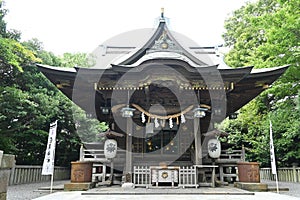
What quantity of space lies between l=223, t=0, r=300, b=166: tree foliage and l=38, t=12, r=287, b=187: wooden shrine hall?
2698 mm

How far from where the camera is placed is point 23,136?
12.7 m

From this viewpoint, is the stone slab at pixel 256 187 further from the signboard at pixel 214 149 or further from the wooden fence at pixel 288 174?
the wooden fence at pixel 288 174

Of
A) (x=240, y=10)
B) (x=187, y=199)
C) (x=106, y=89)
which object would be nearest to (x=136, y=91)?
(x=106, y=89)

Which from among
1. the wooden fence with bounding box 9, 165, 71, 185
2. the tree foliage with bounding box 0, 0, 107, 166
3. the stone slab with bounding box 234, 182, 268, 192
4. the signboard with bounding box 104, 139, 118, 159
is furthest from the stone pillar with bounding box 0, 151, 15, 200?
the wooden fence with bounding box 9, 165, 71, 185

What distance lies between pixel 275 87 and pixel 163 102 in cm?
557

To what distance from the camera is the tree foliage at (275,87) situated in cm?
1084

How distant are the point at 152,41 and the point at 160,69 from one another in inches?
106

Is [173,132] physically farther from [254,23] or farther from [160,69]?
[254,23]

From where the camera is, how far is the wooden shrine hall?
8.36m

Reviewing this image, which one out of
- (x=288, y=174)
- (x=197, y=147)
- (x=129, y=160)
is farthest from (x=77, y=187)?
(x=288, y=174)

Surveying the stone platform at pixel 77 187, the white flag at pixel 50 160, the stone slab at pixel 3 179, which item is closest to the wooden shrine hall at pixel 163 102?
the stone platform at pixel 77 187

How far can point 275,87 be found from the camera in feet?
38.5

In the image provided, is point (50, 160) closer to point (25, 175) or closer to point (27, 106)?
point (27, 106)

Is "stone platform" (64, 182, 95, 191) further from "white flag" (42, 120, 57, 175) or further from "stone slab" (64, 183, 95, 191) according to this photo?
"white flag" (42, 120, 57, 175)
